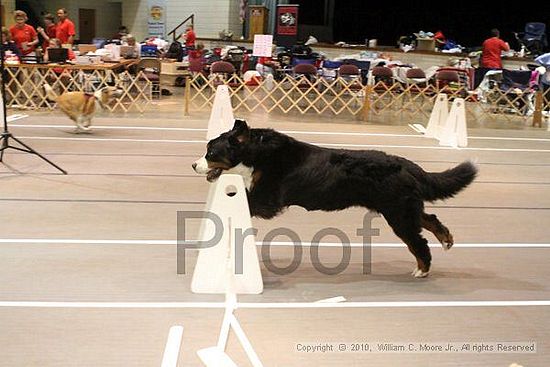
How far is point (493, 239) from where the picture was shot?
468cm

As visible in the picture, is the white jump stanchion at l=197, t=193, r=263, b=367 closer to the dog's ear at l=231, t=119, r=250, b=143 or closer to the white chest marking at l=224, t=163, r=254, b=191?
the white chest marking at l=224, t=163, r=254, b=191

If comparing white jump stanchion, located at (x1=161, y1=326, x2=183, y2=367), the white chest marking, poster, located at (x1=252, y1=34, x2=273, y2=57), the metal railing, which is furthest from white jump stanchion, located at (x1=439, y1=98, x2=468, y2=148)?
the metal railing

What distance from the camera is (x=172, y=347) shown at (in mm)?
2791

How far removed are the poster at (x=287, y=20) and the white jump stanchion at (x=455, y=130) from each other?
32.2 ft

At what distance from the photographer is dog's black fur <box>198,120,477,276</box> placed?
3465 millimetres

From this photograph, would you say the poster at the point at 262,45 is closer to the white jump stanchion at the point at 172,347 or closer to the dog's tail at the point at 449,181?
the dog's tail at the point at 449,181

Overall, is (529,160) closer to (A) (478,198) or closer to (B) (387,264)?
(A) (478,198)

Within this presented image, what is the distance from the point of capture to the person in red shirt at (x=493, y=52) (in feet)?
44.0

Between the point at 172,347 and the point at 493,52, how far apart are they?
12.8 meters

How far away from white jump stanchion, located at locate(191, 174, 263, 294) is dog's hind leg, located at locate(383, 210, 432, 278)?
0.90 meters

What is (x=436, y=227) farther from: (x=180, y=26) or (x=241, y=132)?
(x=180, y=26)

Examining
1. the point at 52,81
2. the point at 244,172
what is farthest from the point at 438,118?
the point at 52,81

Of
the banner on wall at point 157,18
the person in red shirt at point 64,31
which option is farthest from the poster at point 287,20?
the person in red shirt at point 64,31

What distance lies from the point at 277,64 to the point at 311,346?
13.4 m
